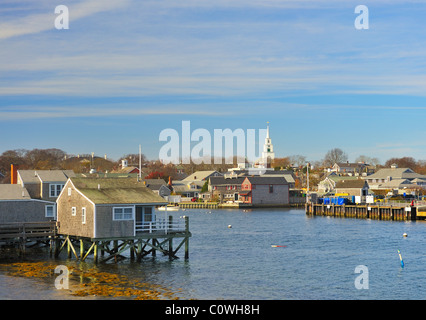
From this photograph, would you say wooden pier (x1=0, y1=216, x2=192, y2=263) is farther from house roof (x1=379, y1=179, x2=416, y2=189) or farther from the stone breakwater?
house roof (x1=379, y1=179, x2=416, y2=189)

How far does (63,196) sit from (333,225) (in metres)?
56.1

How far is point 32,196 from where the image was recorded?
57.8m

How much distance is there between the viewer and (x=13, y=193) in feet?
183

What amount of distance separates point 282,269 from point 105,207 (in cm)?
1504

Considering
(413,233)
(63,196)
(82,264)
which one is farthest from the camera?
(413,233)

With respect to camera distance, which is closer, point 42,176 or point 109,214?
point 109,214

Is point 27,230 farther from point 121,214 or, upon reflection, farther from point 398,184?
point 398,184

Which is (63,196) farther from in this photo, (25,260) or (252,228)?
(252,228)

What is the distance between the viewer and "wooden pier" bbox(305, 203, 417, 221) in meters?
102

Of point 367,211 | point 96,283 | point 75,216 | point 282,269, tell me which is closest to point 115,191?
point 75,216

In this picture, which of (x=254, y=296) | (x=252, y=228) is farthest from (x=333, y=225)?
(x=254, y=296)

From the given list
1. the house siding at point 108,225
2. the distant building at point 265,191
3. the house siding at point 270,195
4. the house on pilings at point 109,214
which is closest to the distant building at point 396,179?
the house siding at point 270,195

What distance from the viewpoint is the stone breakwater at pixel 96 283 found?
35.8 metres
